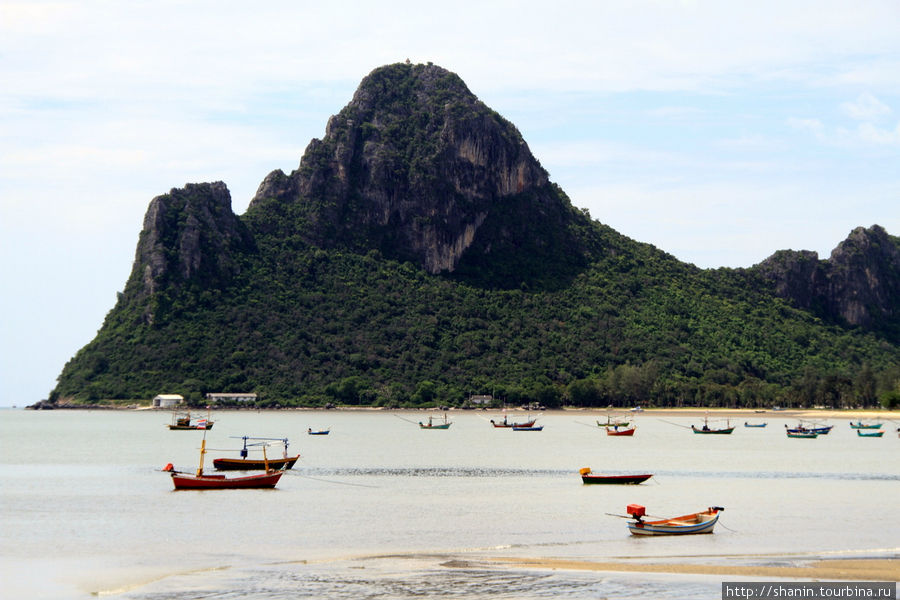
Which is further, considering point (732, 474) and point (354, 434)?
point (354, 434)

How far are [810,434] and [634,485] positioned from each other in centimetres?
8084

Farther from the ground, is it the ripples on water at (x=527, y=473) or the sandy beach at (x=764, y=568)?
the sandy beach at (x=764, y=568)

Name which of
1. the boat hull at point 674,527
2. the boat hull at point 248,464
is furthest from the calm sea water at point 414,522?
the boat hull at point 248,464

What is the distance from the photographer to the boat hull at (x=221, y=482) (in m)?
68.9

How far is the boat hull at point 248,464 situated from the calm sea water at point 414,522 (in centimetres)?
137

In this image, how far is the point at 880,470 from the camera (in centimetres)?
8800

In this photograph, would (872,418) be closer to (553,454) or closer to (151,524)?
(553,454)

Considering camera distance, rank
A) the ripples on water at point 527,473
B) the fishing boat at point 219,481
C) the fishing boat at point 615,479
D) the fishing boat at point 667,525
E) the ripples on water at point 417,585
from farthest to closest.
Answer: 1. the ripples on water at point 527,473
2. the fishing boat at point 615,479
3. the fishing boat at point 219,481
4. the fishing boat at point 667,525
5. the ripples on water at point 417,585

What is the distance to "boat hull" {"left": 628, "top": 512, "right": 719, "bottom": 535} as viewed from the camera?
47625 millimetres

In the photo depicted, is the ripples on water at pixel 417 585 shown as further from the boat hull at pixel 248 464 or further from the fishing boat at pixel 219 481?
the boat hull at pixel 248 464

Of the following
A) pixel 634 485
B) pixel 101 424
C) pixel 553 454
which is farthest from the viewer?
pixel 101 424

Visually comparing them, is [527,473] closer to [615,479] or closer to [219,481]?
[615,479]

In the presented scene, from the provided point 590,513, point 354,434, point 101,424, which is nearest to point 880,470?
point 590,513

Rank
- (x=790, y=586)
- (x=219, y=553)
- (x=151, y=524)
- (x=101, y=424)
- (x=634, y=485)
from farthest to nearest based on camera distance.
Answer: (x=101, y=424), (x=634, y=485), (x=151, y=524), (x=219, y=553), (x=790, y=586)
